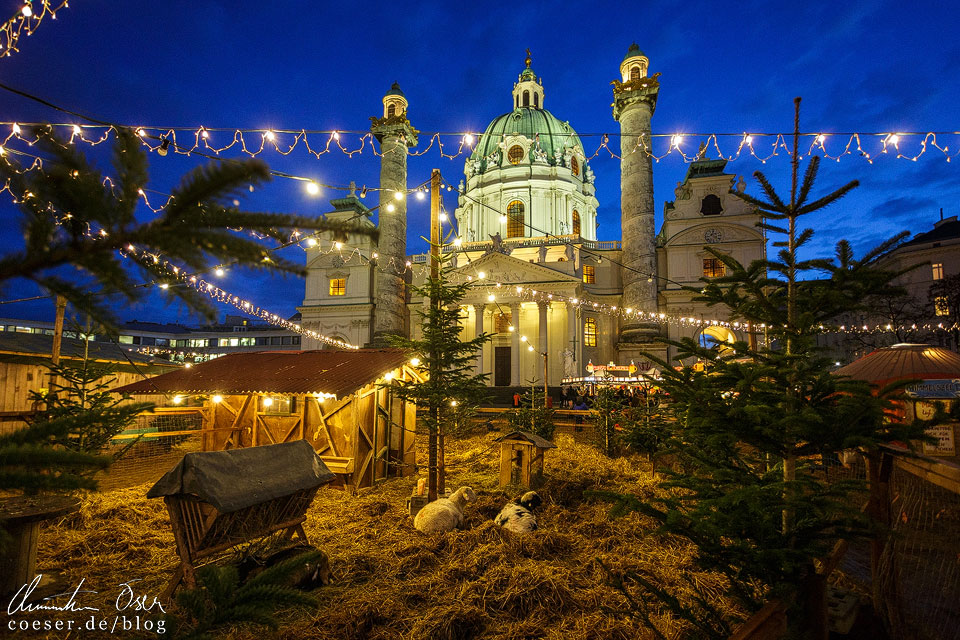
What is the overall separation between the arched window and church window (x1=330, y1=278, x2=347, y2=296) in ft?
54.6

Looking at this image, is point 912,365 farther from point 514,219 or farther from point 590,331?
point 514,219

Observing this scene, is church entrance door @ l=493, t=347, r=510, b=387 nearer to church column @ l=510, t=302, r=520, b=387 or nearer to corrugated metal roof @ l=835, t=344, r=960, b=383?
church column @ l=510, t=302, r=520, b=387

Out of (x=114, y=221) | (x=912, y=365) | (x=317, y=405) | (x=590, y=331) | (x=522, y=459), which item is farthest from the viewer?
(x=590, y=331)

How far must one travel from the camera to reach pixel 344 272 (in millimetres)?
39844

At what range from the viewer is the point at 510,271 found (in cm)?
3269

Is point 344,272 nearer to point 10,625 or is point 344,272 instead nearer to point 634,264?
point 634,264

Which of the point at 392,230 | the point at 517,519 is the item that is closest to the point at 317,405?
the point at 517,519

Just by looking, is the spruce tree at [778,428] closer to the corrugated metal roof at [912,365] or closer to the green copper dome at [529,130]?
the corrugated metal roof at [912,365]

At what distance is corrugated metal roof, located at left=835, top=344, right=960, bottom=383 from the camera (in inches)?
464

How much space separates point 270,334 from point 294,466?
63.7 meters

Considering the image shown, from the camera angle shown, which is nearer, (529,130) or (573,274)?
(573,274)

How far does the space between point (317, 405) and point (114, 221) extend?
34.1 feet

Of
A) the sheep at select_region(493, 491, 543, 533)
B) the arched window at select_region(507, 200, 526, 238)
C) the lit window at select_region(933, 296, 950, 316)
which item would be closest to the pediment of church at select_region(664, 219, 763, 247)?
the lit window at select_region(933, 296, 950, 316)

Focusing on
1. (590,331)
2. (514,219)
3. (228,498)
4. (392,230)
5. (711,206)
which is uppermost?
(514,219)
